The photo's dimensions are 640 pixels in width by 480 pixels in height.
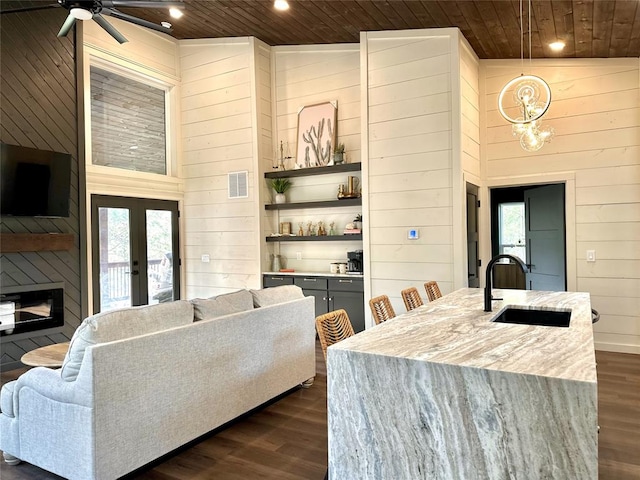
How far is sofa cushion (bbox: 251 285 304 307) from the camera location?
3576 mm

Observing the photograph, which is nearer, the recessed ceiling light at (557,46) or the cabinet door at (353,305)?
the recessed ceiling light at (557,46)

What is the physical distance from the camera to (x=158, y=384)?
→ 2652mm

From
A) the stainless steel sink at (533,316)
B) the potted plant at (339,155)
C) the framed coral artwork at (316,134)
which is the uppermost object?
Result: the framed coral artwork at (316,134)

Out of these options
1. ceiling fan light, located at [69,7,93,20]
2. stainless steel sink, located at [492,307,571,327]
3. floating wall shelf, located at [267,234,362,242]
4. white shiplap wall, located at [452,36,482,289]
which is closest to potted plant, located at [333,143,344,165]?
floating wall shelf, located at [267,234,362,242]

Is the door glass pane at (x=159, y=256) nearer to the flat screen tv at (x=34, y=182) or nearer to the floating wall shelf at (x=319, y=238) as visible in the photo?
the flat screen tv at (x=34, y=182)

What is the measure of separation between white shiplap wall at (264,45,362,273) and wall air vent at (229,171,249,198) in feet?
1.19

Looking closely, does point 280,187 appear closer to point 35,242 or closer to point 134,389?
point 35,242

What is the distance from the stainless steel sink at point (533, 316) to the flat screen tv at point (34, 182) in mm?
4782

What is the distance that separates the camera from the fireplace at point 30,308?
4.68 meters

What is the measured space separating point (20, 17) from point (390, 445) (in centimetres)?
573

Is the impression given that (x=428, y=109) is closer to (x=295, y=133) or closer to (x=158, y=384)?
(x=295, y=133)

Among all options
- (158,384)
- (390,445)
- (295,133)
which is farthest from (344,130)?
(390,445)

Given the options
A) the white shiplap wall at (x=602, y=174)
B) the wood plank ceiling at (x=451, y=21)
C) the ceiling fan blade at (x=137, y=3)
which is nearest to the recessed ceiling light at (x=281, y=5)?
the wood plank ceiling at (x=451, y=21)

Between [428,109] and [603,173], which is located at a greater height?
[428,109]
